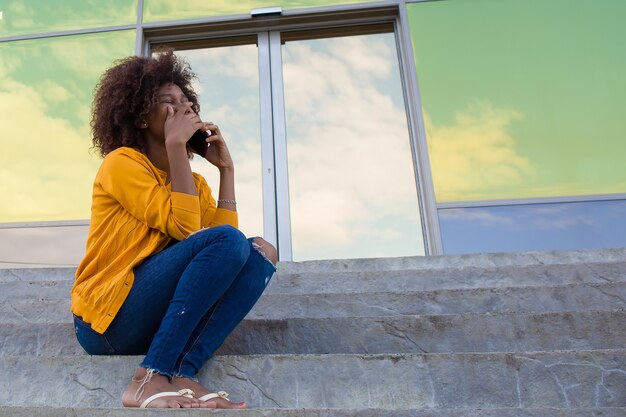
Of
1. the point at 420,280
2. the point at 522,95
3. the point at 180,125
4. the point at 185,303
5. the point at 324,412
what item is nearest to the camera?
the point at 324,412

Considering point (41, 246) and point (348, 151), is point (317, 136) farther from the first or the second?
point (41, 246)

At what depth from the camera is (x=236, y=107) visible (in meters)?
4.84

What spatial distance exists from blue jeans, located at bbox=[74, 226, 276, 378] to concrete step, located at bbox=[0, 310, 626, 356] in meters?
0.32

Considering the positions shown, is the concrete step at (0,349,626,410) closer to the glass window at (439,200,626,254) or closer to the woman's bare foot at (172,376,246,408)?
the woman's bare foot at (172,376,246,408)

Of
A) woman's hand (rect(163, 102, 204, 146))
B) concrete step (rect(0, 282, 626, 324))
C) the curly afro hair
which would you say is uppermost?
the curly afro hair

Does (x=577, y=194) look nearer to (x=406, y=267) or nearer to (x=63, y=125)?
(x=406, y=267)

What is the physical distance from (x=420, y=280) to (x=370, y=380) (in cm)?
100

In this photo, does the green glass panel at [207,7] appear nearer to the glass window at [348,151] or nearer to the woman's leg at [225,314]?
the glass window at [348,151]

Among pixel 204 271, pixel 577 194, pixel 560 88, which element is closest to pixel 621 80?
pixel 560 88

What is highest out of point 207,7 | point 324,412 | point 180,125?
point 207,7

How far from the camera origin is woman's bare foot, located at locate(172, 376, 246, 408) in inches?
57.3

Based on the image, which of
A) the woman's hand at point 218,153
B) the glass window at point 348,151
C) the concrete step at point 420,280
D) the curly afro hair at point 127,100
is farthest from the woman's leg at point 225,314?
the glass window at point 348,151

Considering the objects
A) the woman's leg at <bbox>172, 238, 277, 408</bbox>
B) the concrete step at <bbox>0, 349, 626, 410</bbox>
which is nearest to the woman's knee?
the woman's leg at <bbox>172, 238, 277, 408</bbox>

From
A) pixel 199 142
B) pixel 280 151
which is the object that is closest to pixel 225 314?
pixel 199 142
